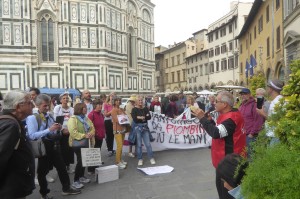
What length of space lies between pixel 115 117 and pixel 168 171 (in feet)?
6.62

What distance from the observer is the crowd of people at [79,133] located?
291 cm

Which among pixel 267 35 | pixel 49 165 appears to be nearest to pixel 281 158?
pixel 49 165

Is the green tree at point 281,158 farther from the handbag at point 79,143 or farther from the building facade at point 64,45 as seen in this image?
the building facade at point 64,45

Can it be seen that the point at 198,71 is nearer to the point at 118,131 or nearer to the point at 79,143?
the point at 118,131

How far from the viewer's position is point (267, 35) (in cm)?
2316

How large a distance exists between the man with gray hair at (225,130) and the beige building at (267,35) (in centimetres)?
1568

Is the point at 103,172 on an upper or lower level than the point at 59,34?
lower

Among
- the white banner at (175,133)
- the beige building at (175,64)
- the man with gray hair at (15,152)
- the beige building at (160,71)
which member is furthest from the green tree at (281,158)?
the beige building at (160,71)

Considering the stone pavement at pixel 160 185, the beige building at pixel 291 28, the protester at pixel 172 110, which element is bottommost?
the stone pavement at pixel 160 185

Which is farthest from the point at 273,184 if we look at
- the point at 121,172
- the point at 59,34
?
the point at 59,34

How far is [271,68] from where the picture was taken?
21.8 metres

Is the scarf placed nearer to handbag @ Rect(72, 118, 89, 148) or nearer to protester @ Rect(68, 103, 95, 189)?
protester @ Rect(68, 103, 95, 189)

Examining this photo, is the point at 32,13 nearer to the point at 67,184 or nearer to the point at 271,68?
the point at 271,68

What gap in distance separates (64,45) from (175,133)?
88.1ft
